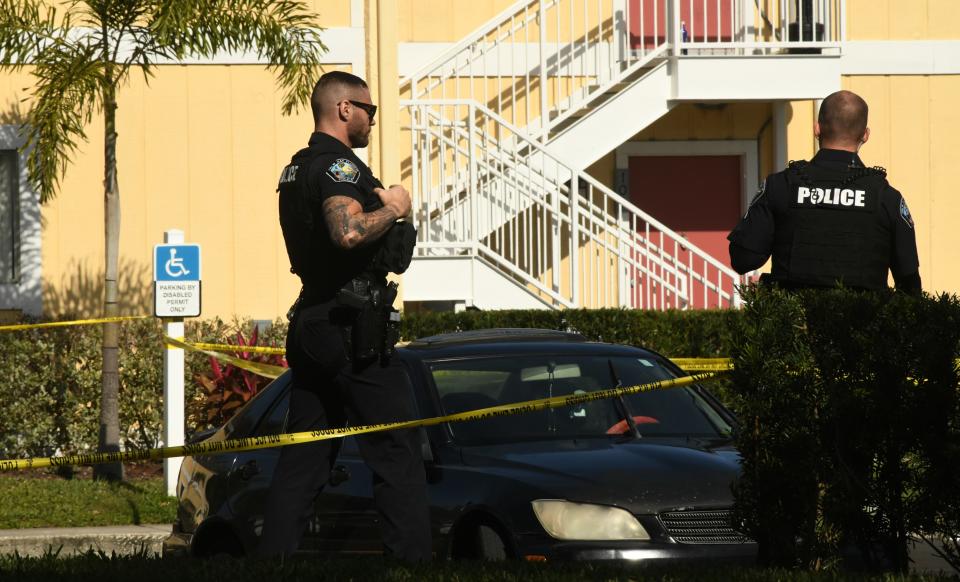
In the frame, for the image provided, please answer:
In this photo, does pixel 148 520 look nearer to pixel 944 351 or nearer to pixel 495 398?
pixel 495 398

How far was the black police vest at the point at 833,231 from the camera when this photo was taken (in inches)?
242

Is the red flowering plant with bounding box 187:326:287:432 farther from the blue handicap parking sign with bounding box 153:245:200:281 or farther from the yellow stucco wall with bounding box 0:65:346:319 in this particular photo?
the yellow stucco wall with bounding box 0:65:346:319

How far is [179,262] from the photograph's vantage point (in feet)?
37.2

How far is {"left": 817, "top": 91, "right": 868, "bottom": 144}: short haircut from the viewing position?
6.27 m

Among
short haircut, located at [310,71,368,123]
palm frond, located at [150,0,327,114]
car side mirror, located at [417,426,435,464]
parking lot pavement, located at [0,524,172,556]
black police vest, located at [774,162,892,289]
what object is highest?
palm frond, located at [150,0,327,114]

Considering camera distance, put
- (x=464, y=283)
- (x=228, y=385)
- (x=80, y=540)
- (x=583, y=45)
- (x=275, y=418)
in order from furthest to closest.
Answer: (x=583, y=45), (x=464, y=283), (x=228, y=385), (x=80, y=540), (x=275, y=418)

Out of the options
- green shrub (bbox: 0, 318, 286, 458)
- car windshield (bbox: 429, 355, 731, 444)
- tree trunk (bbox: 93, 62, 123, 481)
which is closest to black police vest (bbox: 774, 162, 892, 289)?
car windshield (bbox: 429, 355, 731, 444)

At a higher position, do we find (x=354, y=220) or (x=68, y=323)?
(x=354, y=220)

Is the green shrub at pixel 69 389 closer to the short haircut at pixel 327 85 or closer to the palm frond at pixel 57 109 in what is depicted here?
the palm frond at pixel 57 109

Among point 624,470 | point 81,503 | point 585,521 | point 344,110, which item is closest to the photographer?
point 344,110

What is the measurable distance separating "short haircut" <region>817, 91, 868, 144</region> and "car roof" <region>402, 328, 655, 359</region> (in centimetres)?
173

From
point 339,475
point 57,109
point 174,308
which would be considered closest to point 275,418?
point 339,475

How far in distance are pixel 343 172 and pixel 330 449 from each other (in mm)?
996

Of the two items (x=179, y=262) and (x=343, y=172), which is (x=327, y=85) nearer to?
(x=343, y=172)
